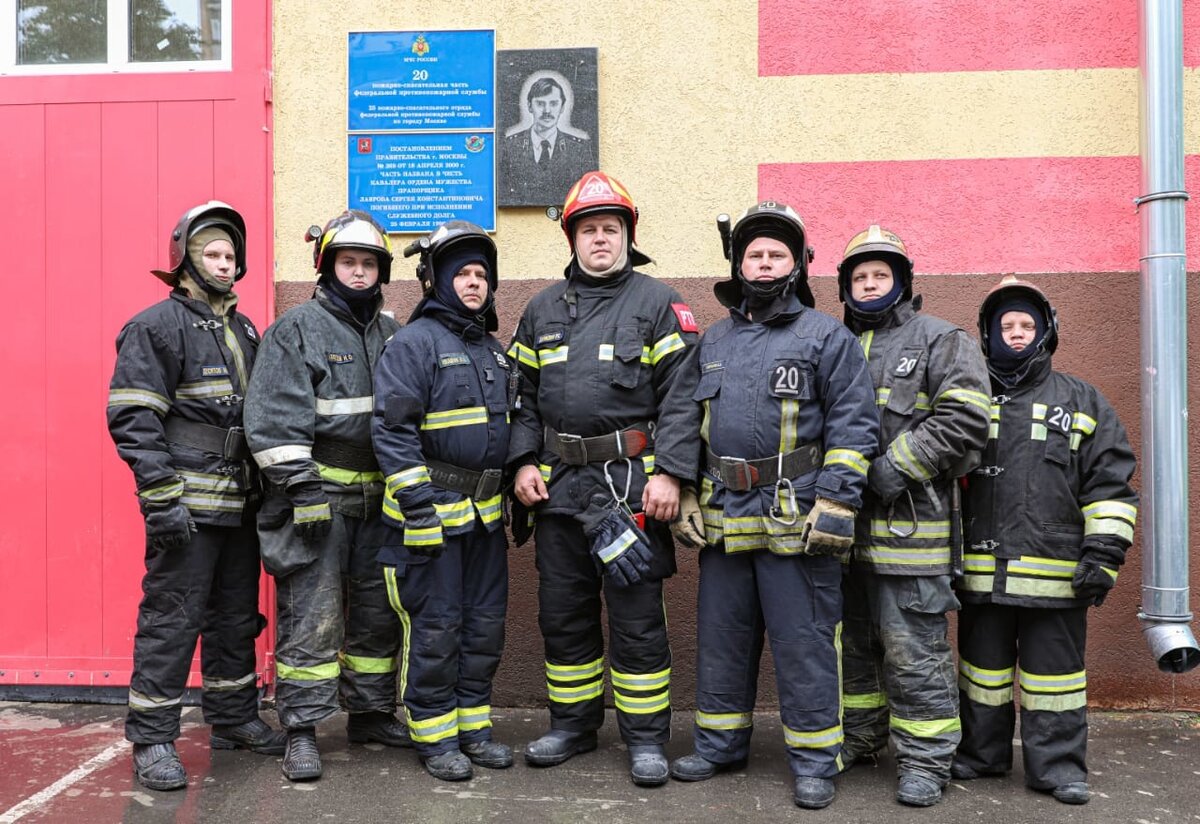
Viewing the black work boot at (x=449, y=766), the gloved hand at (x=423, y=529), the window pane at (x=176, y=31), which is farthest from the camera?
the window pane at (x=176, y=31)

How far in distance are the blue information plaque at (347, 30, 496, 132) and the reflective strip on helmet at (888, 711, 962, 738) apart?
3.58 meters

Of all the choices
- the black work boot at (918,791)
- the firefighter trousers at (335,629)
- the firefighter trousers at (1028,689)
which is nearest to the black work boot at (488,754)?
the firefighter trousers at (335,629)

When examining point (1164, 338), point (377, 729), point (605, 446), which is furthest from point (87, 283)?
point (1164, 338)

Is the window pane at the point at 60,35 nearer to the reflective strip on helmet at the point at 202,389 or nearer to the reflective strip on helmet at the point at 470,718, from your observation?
the reflective strip on helmet at the point at 202,389

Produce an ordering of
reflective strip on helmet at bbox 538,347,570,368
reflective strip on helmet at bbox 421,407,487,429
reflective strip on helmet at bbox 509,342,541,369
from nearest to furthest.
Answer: reflective strip on helmet at bbox 421,407,487,429 < reflective strip on helmet at bbox 538,347,570,368 < reflective strip on helmet at bbox 509,342,541,369

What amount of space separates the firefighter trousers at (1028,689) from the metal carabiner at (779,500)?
94cm

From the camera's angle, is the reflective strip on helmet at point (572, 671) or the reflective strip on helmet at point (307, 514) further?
the reflective strip on helmet at point (572, 671)

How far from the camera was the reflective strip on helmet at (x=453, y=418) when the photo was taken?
4.33m

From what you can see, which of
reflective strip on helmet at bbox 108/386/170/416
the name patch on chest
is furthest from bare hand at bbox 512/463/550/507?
reflective strip on helmet at bbox 108/386/170/416

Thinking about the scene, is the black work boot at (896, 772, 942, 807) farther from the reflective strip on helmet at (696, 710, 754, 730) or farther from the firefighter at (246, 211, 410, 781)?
the firefighter at (246, 211, 410, 781)

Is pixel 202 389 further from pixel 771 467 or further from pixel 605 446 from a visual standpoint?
pixel 771 467

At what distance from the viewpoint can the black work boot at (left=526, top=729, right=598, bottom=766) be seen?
4.39 metres

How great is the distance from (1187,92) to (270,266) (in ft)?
15.9

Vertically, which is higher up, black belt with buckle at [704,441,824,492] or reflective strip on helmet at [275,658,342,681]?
black belt with buckle at [704,441,824,492]
